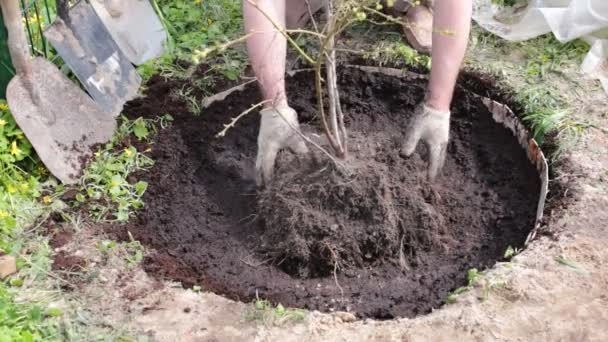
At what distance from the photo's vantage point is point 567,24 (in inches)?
161

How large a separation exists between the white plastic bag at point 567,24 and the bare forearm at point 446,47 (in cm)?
99

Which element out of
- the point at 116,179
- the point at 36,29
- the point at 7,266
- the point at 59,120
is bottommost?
the point at 116,179

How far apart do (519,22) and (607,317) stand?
221 cm

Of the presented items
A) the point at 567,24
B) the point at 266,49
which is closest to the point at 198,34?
the point at 266,49

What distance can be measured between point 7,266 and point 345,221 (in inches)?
48.1

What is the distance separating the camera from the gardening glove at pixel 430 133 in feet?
10.6

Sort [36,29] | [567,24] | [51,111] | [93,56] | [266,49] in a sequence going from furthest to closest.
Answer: [567,24] < [36,29] < [93,56] < [51,111] < [266,49]

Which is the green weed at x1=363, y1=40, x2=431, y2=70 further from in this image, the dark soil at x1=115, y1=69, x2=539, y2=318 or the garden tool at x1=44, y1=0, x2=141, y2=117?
the garden tool at x1=44, y1=0, x2=141, y2=117

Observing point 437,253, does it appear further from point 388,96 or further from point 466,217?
point 388,96

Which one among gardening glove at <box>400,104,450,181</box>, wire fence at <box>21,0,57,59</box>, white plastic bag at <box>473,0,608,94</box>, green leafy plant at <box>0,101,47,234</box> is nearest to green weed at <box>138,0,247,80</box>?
wire fence at <box>21,0,57,59</box>

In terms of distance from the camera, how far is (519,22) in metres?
4.24

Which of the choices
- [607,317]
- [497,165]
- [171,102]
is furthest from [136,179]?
[607,317]

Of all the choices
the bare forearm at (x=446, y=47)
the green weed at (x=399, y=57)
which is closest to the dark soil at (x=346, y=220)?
the bare forearm at (x=446, y=47)

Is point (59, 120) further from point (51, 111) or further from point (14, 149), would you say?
point (14, 149)
